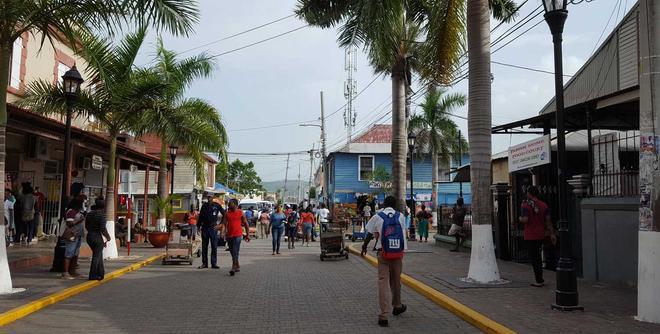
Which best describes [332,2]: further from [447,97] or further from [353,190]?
[353,190]

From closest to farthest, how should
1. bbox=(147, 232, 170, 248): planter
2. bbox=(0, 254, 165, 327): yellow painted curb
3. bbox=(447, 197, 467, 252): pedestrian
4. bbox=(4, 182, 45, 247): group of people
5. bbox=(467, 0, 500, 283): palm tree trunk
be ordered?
bbox=(0, 254, 165, 327): yellow painted curb < bbox=(467, 0, 500, 283): palm tree trunk < bbox=(4, 182, 45, 247): group of people < bbox=(447, 197, 467, 252): pedestrian < bbox=(147, 232, 170, 248): planter

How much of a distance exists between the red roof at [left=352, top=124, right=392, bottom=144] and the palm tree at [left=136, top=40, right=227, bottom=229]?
2602 cm

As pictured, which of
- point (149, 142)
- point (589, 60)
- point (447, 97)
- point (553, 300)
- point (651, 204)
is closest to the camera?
point (651, 204)

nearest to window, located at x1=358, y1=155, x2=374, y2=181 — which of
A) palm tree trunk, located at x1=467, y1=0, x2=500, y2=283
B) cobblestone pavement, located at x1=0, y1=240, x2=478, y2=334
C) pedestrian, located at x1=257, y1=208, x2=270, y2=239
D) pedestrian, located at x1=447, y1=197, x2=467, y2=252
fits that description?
pedestrian, located at x1=257, y1=208, x2=270, y2=239

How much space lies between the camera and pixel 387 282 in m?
Answer: 7.54

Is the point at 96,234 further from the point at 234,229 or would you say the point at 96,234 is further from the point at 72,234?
the point at 234,229

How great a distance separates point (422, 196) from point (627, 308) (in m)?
38.9

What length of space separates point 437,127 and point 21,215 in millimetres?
28730

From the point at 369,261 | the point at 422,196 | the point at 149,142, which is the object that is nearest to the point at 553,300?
the point at 369,261

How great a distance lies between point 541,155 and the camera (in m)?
11.4

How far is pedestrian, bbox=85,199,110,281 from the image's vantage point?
11.2m

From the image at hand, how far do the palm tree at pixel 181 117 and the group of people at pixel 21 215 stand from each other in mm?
3584

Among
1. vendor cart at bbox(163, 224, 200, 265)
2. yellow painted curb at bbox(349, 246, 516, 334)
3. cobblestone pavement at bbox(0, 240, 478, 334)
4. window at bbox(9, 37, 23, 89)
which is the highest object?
window at bbox(9, 37, 23, 89)

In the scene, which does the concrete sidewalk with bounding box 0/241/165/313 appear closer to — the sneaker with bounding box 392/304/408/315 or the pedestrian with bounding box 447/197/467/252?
the sneaker with bounding box 392/304/408/315
